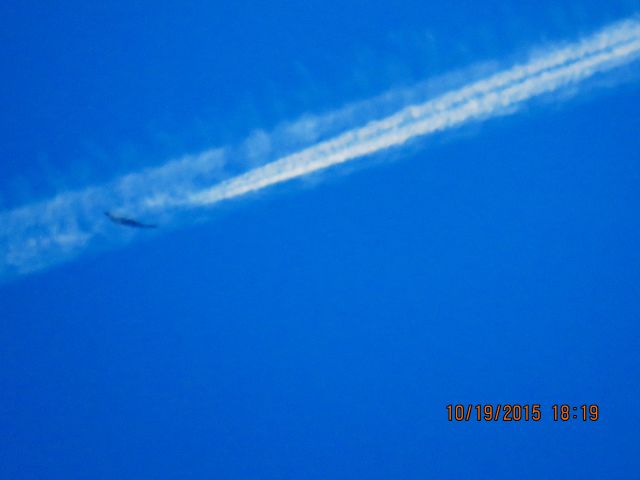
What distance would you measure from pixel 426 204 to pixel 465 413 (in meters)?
0.43

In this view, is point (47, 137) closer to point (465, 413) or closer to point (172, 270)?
point (172, 270)

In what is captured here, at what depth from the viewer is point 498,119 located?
0.97 metres

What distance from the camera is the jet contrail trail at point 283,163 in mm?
949

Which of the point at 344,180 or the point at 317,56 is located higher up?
the point at 317,56

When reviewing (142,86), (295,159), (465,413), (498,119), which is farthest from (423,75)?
(465,413)
